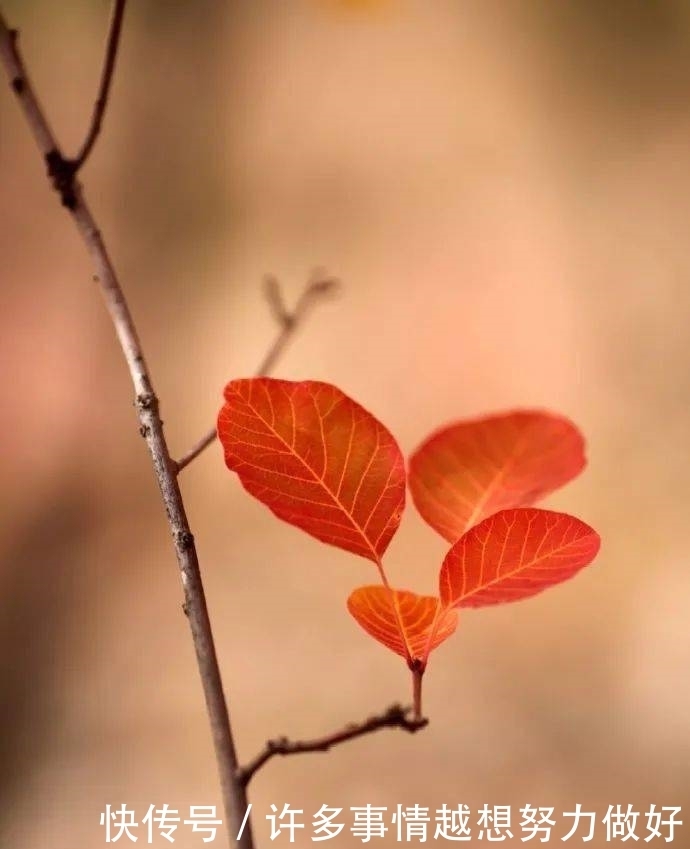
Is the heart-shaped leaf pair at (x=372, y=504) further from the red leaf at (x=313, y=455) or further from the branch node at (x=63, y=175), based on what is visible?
the branch node at (x=63, y=175)

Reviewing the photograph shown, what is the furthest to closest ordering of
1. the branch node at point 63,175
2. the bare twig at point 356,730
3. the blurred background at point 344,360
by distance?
the blurred background at point 344,360, the branch node at point 63,175, the bare twig at point 356,730

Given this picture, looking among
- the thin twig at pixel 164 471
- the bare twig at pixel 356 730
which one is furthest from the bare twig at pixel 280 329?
the bare twig at pixel 356 730

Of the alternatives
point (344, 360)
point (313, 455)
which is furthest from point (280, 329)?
point (313, 455)

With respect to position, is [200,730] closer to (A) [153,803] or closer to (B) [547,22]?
(A) [153,803]

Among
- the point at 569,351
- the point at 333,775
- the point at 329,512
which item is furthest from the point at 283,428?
the point at 569,351

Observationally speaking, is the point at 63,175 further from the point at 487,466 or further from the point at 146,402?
the point at 487,466

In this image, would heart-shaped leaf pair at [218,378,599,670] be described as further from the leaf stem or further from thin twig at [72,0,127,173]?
thin twig at [72,0,127,173]

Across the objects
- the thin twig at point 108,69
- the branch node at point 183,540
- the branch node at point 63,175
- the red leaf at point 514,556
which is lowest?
the red leaf at point 514,556
